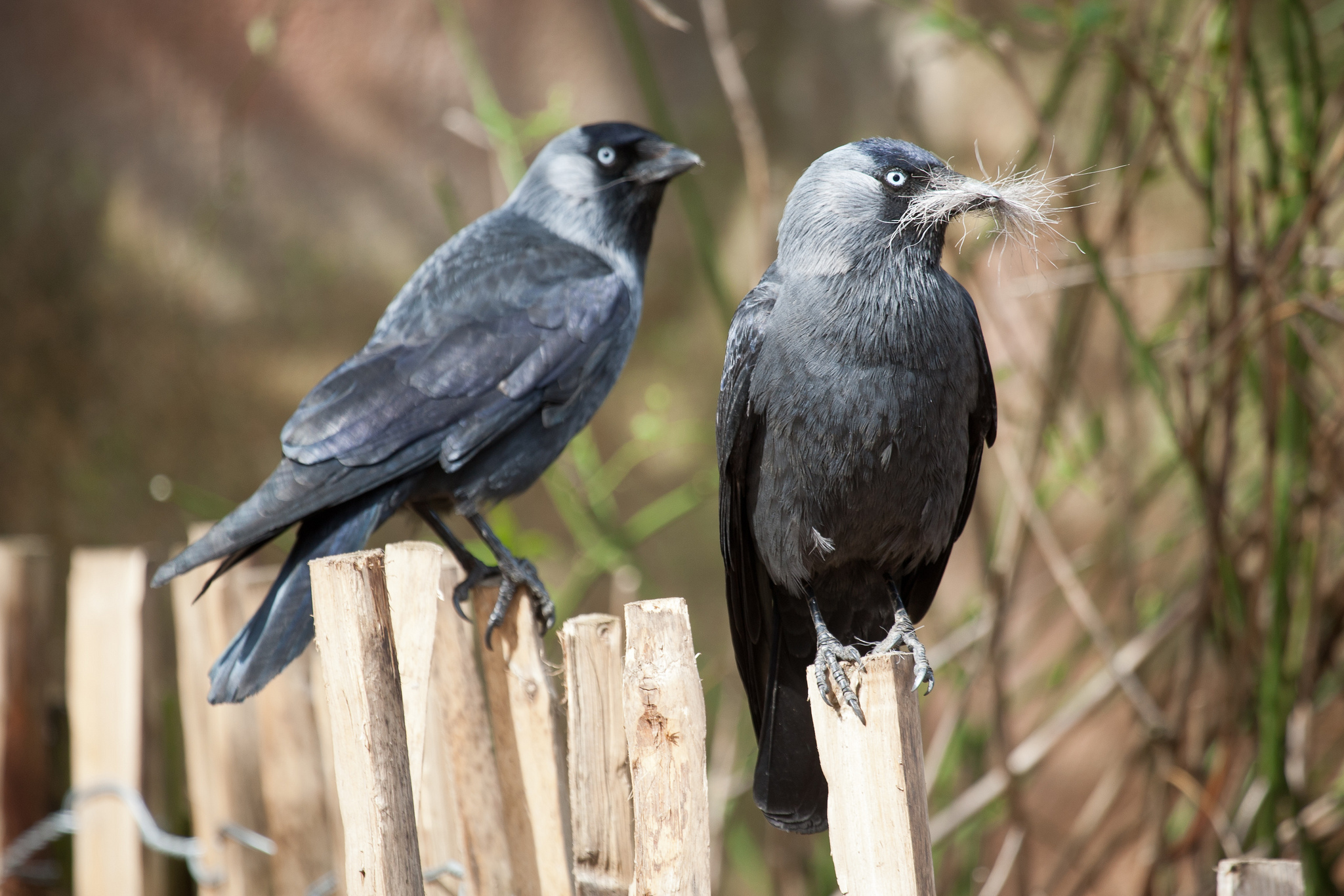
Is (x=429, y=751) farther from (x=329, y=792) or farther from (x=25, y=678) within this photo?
(x=25, y=678)

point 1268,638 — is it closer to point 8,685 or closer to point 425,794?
point 425,794

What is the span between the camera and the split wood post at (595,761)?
5.48 feet

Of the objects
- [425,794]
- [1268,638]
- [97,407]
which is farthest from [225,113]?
[1268,638]

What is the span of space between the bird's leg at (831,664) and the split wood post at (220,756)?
4.25 ft

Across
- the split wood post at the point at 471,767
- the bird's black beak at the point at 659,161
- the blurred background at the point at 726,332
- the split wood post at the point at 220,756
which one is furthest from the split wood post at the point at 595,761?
the bird's black beak at the point at 659,161

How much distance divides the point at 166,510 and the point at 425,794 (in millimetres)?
3184

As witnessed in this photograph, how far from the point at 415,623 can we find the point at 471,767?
1.15 ft

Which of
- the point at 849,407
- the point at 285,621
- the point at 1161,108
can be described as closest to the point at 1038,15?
the point at 1161,108

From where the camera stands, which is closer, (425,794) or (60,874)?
(425,794)

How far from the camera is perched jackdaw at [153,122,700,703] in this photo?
77.9 inches

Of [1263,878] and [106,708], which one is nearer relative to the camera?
[1263,878]

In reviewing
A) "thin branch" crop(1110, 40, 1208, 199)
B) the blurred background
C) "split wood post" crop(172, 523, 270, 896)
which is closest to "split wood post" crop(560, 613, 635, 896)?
"split wood post" crop(172, 523, 270, 896)

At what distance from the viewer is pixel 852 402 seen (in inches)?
65.4

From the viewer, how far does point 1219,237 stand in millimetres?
2428
